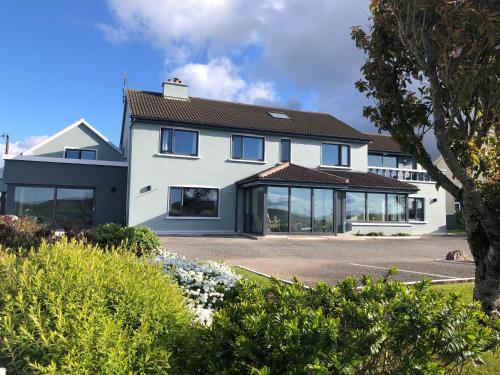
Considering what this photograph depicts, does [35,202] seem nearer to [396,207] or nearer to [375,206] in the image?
[375,206]

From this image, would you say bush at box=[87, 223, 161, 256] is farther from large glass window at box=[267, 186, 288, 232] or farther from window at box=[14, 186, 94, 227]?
window at box=[14, 186, 94, 227]

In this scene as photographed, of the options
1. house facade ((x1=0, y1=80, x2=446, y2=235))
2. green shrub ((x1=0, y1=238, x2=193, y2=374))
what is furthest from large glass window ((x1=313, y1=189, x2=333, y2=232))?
green shrub ((x1=0, y1=238, x2=193, y2=374))

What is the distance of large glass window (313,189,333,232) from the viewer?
23.9 m

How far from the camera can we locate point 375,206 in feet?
90.0

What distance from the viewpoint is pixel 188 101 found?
88.7 feet

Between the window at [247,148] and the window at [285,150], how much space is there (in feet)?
4.53

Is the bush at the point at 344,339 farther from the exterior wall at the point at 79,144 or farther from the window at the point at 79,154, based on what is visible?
the exterior wall at the point at 79,144

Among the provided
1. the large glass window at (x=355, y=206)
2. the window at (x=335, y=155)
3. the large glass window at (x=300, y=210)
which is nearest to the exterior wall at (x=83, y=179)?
the large glass window at (x=300, y=210)

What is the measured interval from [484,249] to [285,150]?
21650 mm

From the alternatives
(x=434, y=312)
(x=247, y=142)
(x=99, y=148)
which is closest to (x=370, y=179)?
(x=247, y=142)

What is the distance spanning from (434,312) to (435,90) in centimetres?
333

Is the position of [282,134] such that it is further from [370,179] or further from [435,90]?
[435,90]

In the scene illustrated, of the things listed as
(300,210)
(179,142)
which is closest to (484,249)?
(300,210)

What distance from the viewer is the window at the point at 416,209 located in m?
30.4
